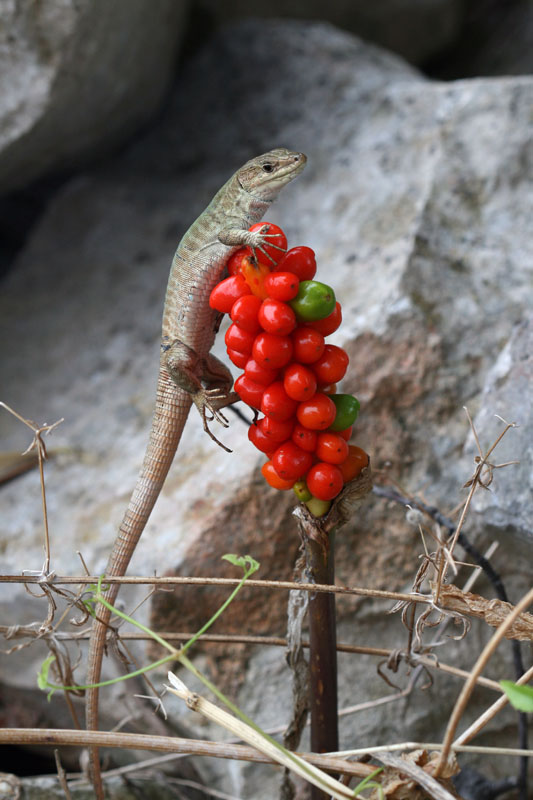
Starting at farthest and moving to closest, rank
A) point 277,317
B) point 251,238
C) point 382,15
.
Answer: point 382,15 < point 251,238 < point 277,317

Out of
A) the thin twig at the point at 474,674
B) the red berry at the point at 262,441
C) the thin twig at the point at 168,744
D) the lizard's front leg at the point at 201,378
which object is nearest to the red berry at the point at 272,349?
the red berry at the point at 262,441

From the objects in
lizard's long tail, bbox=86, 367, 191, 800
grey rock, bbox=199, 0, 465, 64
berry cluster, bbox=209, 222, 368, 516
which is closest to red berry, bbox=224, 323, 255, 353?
berry cluster, bbox=209, 222, 368, 516

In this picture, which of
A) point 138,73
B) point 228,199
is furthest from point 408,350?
point 138,73

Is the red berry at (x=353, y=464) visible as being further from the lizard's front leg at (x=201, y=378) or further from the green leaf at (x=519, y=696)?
the green leaf at (x=519, y=696)

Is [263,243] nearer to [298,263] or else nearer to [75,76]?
[298,263]

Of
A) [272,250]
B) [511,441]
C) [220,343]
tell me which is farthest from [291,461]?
[220,343]
